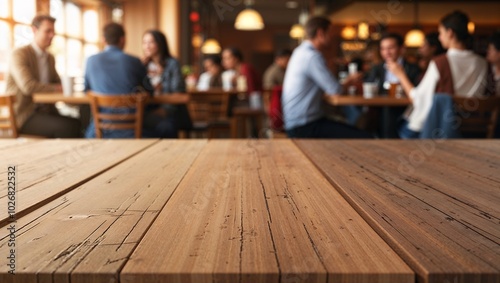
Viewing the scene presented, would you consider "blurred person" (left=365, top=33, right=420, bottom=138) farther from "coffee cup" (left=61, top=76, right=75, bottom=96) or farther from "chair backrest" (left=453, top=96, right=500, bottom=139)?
"coffee cup" (left=61, top=76, right=75, bottom=96)

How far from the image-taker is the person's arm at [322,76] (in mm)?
3631

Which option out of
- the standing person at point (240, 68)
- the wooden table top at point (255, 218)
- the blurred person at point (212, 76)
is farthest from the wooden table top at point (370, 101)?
the blurred person at point (212, 76)

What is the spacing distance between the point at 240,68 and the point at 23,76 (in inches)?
146

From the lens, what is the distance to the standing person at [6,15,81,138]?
4023 mm

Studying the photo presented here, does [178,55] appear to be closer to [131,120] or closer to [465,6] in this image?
[131,120]

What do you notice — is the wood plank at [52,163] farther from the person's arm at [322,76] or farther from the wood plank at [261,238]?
the person's arm at [322,76]

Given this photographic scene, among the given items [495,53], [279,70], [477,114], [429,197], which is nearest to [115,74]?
[477,114]

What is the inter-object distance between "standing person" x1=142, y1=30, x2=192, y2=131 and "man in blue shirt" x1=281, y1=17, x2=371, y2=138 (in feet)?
3.81

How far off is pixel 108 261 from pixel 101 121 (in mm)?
3122

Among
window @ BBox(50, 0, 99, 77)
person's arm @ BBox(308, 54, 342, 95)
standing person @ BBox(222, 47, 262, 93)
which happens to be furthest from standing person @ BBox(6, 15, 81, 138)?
standing person @ BBox(222, 47, 262, 93)

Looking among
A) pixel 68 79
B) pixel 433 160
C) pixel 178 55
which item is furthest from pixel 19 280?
pixel 178 55

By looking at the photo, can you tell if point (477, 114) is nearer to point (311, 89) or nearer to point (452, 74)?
point (452, 74)

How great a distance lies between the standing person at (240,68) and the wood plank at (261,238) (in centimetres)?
560

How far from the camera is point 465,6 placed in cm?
1285
